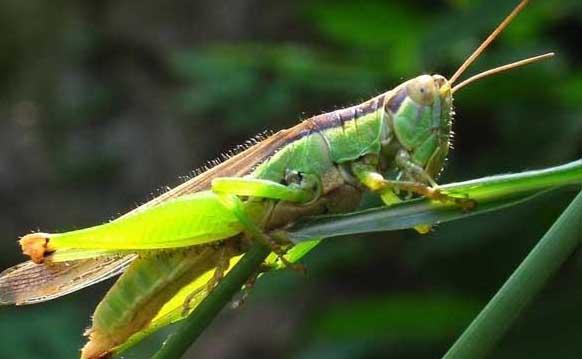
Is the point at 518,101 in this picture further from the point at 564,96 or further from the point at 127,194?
the point at 127,194

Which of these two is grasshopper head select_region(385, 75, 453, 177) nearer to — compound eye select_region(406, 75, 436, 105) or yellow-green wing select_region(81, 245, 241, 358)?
compound eye select_region(406, 75, 436, 105)

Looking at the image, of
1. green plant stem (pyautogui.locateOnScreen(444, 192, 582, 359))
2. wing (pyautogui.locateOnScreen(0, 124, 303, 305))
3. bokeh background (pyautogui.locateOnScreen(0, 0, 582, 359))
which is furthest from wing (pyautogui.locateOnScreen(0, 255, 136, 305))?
green plant stem (pyautogui.locateOnScreen(444, 192, 582, 359))

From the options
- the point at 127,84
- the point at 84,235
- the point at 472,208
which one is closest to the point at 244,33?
the point at 127,84

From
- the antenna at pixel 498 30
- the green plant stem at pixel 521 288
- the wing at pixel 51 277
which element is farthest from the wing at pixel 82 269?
the green plant stem at pixel 521 288

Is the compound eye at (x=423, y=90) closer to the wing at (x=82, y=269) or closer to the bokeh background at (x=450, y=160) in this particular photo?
the wing at (x=82, y=269)

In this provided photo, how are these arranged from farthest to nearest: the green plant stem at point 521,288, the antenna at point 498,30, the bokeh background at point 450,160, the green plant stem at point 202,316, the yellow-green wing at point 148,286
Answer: the bokeh background at point 450,160, the yellow-green wing at point 148,286, the antenna at point 498,30, the green plant stem at point 202,316, the green plant stem at point 521,288

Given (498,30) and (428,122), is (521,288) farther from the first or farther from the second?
(428,122)
